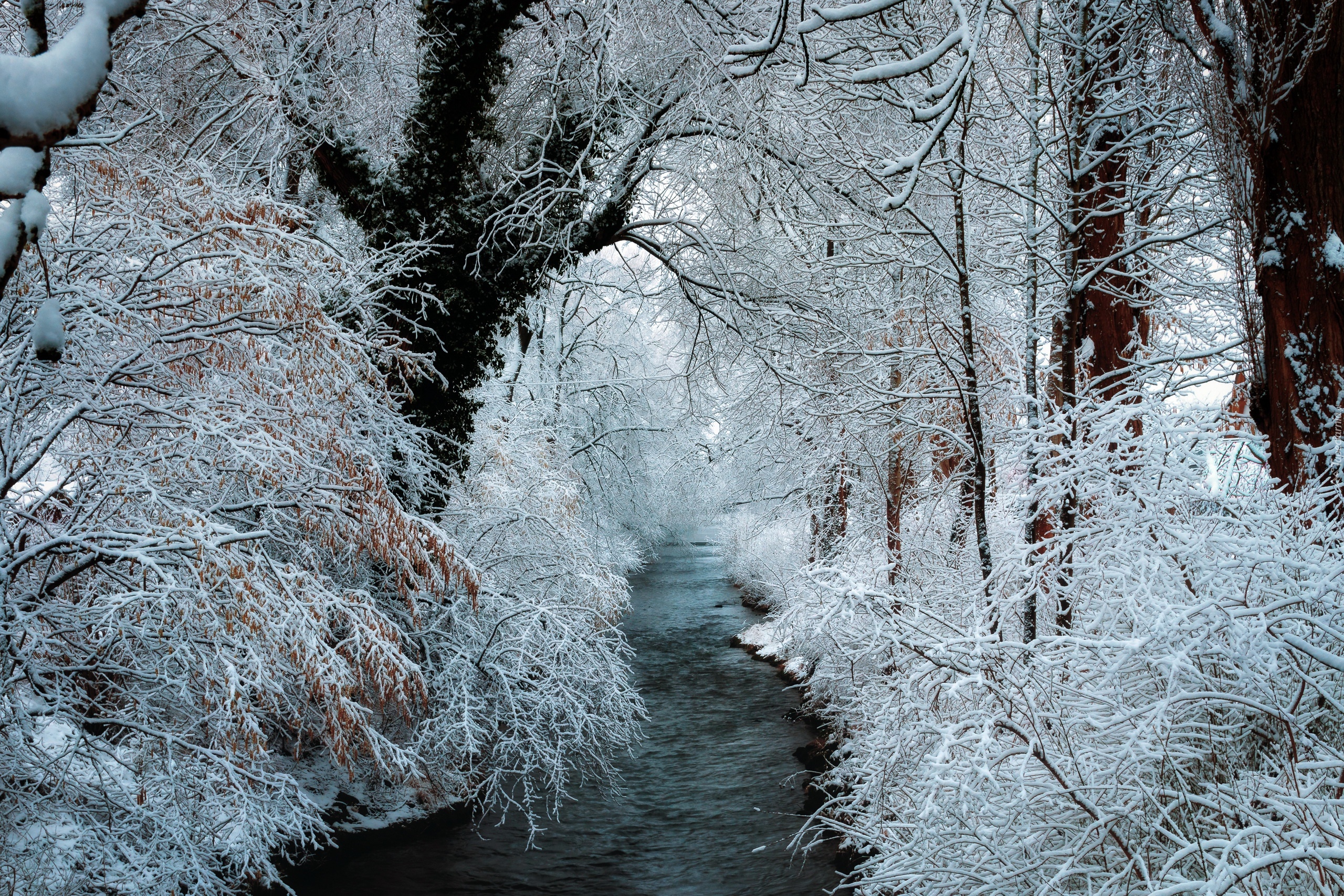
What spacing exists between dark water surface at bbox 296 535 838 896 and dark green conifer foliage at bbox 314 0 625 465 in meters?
3.94

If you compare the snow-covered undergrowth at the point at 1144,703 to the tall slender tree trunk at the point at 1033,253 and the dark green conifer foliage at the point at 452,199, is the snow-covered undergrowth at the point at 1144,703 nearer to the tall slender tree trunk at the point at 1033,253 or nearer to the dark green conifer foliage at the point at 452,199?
the tall slender tree trunk at the point at 1033,253

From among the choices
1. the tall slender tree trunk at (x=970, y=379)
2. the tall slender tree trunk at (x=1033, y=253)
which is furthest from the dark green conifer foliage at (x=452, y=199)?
the tall slender tree trunk at (x=1033, y=253)

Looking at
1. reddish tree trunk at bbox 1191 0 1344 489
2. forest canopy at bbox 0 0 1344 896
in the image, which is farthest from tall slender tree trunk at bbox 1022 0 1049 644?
reddish tree trunk at bbox 1191 0 1344 489

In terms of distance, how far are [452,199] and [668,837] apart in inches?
270

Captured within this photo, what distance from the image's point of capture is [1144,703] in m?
3.75

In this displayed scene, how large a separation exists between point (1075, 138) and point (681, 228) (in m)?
5.23

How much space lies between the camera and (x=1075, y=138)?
5613mm

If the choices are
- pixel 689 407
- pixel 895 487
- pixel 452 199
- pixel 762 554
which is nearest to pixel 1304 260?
pixel 452 199

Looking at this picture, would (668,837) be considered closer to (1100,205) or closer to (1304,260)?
(1100,205)

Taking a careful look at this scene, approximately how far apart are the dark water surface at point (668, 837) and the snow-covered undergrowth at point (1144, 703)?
3828 mm

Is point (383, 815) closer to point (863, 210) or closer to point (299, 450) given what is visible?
point (299, 450)

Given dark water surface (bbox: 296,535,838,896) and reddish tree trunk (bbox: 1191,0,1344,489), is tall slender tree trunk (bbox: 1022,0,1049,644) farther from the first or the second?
dark water surface (bbox: 296,535,838,896)

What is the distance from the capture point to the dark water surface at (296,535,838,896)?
7.67 meters

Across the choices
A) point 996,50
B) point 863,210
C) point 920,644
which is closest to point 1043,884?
point 920,644
